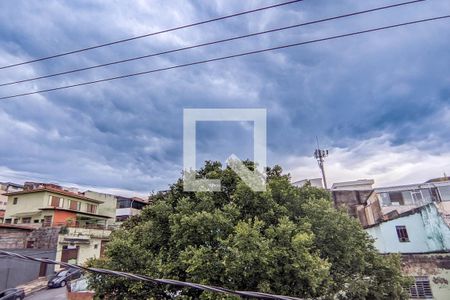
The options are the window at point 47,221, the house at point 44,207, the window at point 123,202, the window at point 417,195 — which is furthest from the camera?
the window at point 123,202

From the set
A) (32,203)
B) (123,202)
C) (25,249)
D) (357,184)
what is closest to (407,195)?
(357,184)

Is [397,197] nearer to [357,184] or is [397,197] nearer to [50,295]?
[357,184]

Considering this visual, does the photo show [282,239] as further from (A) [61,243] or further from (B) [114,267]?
(A) [61,243]

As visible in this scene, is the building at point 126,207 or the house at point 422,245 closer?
the house at point 422,245

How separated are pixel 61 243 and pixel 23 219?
8196 mm

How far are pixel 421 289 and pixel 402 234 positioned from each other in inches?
136

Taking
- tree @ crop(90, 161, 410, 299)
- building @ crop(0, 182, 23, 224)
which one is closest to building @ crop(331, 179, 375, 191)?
tree @ crop(90, 161, 410, 299)

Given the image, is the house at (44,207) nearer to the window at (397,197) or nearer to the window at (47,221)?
the window at (47,221)

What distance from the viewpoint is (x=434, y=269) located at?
1156cm

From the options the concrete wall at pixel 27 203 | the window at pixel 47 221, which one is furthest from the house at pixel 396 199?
the concrete wall at pixel 27 203

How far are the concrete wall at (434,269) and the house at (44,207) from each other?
26688 mm

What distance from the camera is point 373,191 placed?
20547mm

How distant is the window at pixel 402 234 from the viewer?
14.5m

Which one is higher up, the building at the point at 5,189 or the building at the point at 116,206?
the building at the point at 5,189
